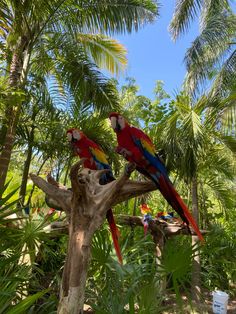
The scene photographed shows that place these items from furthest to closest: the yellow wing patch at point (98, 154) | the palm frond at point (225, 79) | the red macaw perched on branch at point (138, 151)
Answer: the palm frond at point (225, 79) < the yellow wing patch at point (98, 154) < the red macaw perched on branch at point (138, 151)

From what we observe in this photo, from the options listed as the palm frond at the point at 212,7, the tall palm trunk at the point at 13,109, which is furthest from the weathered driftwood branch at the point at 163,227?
the palm frond at the point at 212,7

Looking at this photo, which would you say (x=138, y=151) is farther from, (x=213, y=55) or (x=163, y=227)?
(x=213, y=55)

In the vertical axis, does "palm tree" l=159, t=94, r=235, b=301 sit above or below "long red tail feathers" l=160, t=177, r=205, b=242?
above

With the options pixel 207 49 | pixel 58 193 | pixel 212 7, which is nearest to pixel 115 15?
pixel 207 49

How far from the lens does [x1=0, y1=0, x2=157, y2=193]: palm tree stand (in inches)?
122

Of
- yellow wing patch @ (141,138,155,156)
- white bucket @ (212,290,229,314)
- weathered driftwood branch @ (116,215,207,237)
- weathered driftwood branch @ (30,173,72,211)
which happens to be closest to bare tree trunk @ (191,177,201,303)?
white bucket @ (212,290,229,314)

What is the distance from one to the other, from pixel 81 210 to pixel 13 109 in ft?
7.12

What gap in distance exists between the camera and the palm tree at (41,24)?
3.09 metres

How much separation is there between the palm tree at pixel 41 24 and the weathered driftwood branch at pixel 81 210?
139 cm

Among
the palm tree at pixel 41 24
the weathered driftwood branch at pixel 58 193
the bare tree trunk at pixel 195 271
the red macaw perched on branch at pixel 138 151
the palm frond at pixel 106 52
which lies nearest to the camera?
the weathered driftwood branch at pixel 58 193

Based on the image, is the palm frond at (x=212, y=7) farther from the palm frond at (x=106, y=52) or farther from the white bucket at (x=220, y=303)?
the white bucket at (x=220, y=303)

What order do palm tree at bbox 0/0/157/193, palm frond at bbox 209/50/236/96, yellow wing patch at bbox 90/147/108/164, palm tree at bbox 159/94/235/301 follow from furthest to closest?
1. palm frond at bbox 209/50/236/96
2. palm tree at bbox 159/94/235/301
3. palm tree at bbox 0/0/157/193
4. yellow wing patch at bbox 90/147/108/164

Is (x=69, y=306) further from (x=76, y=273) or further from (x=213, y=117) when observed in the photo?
(x=213, y=117)

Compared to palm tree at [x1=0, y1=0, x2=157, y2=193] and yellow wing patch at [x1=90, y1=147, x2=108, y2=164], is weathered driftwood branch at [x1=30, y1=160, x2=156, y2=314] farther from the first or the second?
palm tree at [x1=0, y1=0, x2=157, y2=193]
